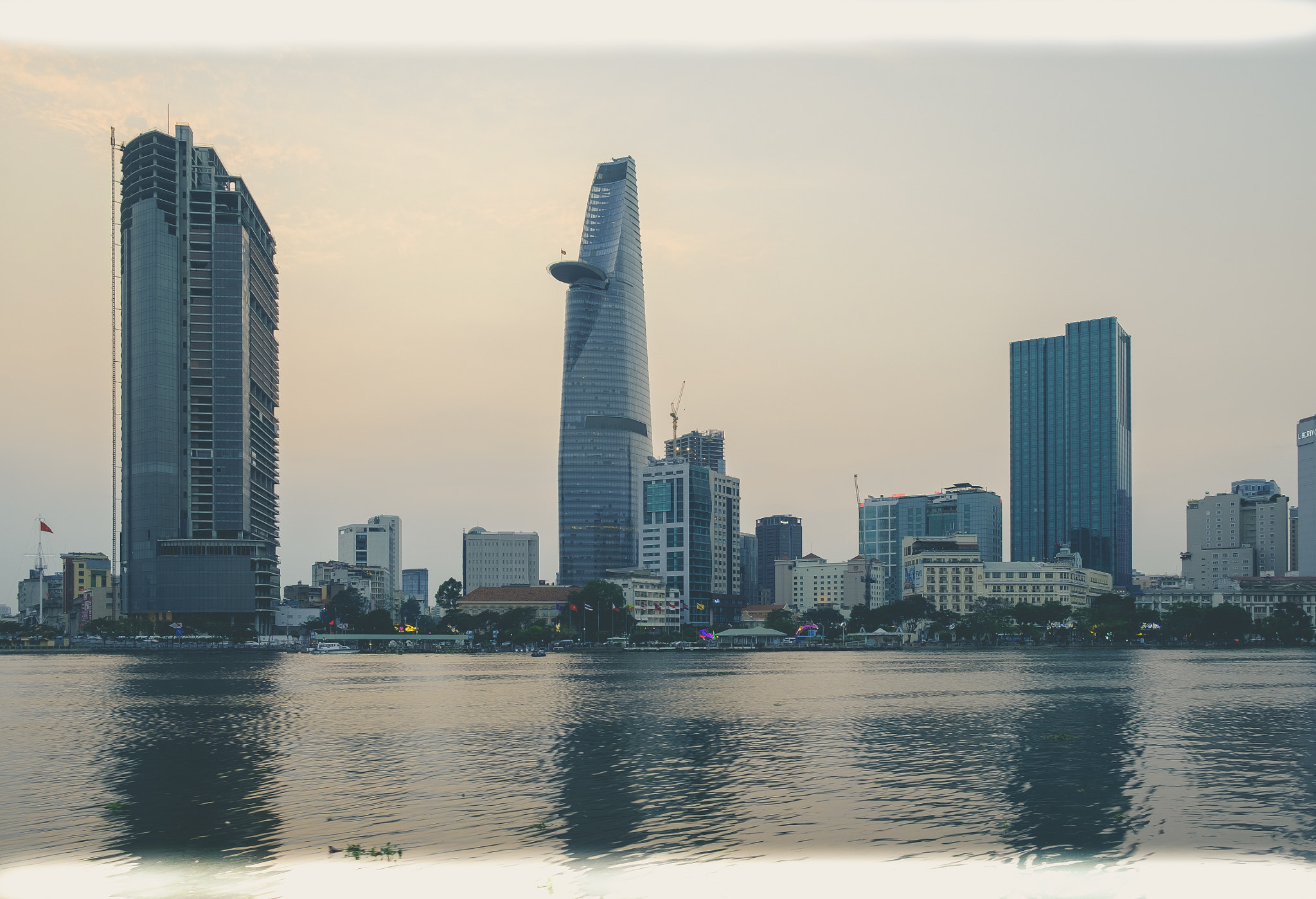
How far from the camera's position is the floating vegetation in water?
33.5m

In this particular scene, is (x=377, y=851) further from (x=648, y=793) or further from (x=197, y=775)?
(x=197, y=775)

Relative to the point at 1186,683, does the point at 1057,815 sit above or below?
above

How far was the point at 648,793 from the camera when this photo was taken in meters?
44.7

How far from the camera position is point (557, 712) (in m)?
82.3

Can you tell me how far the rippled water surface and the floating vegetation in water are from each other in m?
0.72

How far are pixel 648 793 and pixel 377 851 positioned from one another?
13.4 m

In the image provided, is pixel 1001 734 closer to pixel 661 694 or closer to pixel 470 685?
pixel 661 694

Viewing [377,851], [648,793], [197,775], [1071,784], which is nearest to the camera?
[377,851]

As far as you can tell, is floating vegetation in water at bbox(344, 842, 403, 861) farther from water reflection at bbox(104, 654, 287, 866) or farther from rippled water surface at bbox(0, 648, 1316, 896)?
water reflection at bbox(104, 654, 287, 866)

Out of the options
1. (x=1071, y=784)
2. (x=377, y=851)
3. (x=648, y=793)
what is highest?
(x=377, y=851)

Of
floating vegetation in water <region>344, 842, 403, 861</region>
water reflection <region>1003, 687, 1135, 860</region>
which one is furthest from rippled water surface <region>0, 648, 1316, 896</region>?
floating vegetation in water <region>344, 842, 403, 861</region>

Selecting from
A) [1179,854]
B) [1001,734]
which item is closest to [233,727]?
[1001,734]

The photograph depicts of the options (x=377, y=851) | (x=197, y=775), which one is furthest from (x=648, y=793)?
(x=197, y=775)

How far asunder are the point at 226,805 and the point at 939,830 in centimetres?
2597
